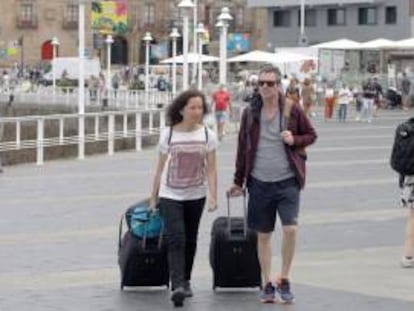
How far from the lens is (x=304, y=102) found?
38031mm

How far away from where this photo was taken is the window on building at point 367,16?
315ft

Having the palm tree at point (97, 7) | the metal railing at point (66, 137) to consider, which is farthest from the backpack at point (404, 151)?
the palm tree at point (97, 7)

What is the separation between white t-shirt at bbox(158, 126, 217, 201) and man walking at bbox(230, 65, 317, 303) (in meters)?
0.27

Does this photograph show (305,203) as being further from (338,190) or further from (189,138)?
(189,138)

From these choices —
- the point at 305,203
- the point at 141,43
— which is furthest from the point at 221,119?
the point at 141,43

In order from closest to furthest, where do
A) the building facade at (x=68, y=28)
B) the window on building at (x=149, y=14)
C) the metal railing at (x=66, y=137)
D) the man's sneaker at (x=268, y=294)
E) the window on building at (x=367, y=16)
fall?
the man's sneaker at (x=268, y=294) → the metal railing at (x=66, y=137) → the window on building at (x=367, y=16) → the building facade at (x=68, y=28) → the window on building at (x=149, y=14)

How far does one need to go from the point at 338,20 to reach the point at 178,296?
90.6 m

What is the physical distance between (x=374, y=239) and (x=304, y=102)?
25207 millimetres

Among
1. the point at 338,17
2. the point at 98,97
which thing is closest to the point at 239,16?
the point at 338,17

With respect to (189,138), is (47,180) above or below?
below

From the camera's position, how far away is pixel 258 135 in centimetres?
932

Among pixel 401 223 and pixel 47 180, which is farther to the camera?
pixel 47 180

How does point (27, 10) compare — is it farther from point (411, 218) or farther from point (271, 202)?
point (271, 202)

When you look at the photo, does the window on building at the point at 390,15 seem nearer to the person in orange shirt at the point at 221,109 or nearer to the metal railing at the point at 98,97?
the metal railing at the point at 98,97
